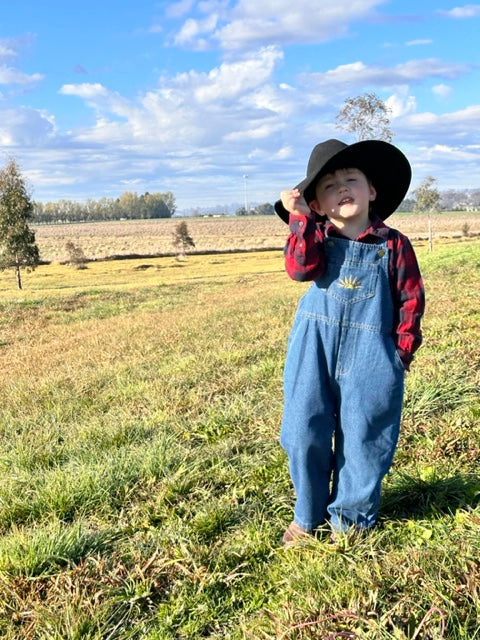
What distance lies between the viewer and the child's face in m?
2.57

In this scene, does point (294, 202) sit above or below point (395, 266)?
above

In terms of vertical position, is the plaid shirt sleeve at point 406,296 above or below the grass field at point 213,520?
above

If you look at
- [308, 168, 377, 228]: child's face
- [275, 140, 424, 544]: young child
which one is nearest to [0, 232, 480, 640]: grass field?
[275, 140, 424, 544]: young child

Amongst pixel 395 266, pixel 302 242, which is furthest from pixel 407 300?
pixel 302 242

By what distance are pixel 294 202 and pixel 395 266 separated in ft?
1.88

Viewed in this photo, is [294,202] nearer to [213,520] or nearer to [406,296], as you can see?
[406,296]

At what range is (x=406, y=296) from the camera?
2.55 meters

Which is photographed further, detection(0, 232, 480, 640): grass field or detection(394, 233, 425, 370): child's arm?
detection(394, 233, 425, 370): child's arm

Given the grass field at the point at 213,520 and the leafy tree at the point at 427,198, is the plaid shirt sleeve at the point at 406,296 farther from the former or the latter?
the leafy tree at the point at 427,198

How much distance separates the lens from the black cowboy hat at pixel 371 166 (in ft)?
8.30

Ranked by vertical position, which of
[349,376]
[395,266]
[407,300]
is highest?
[395,266]

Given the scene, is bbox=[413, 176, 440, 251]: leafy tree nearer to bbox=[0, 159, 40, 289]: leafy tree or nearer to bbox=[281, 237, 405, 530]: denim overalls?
bbox=[0, 159, 40, 289]: leafy tree

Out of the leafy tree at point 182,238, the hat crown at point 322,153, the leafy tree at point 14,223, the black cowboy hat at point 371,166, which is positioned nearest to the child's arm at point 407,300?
the black cowboy hat at point 371,166

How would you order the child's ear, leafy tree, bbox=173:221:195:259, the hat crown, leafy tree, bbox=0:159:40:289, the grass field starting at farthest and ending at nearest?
1. leafy tree, bbox=173:221:195:259
2. leafy tree, bbox=0:159:40:289
3. the child's ear
4. the hat crown
5. the grass field
